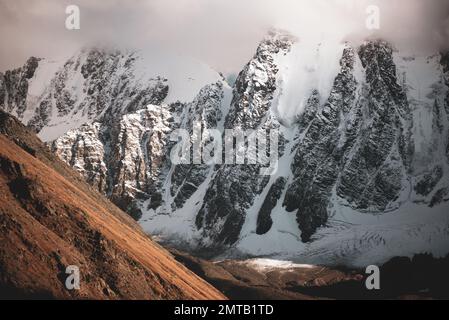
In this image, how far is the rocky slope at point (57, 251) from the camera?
12019cm

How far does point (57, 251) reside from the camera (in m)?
129

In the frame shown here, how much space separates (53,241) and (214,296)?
6756 centimetres

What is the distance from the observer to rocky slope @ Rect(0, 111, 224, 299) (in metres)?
120

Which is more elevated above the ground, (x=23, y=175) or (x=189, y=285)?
(x=23, y=175)

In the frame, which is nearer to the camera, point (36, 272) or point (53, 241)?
point (36, 272)

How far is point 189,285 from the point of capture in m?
176

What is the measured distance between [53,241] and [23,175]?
2197cm
